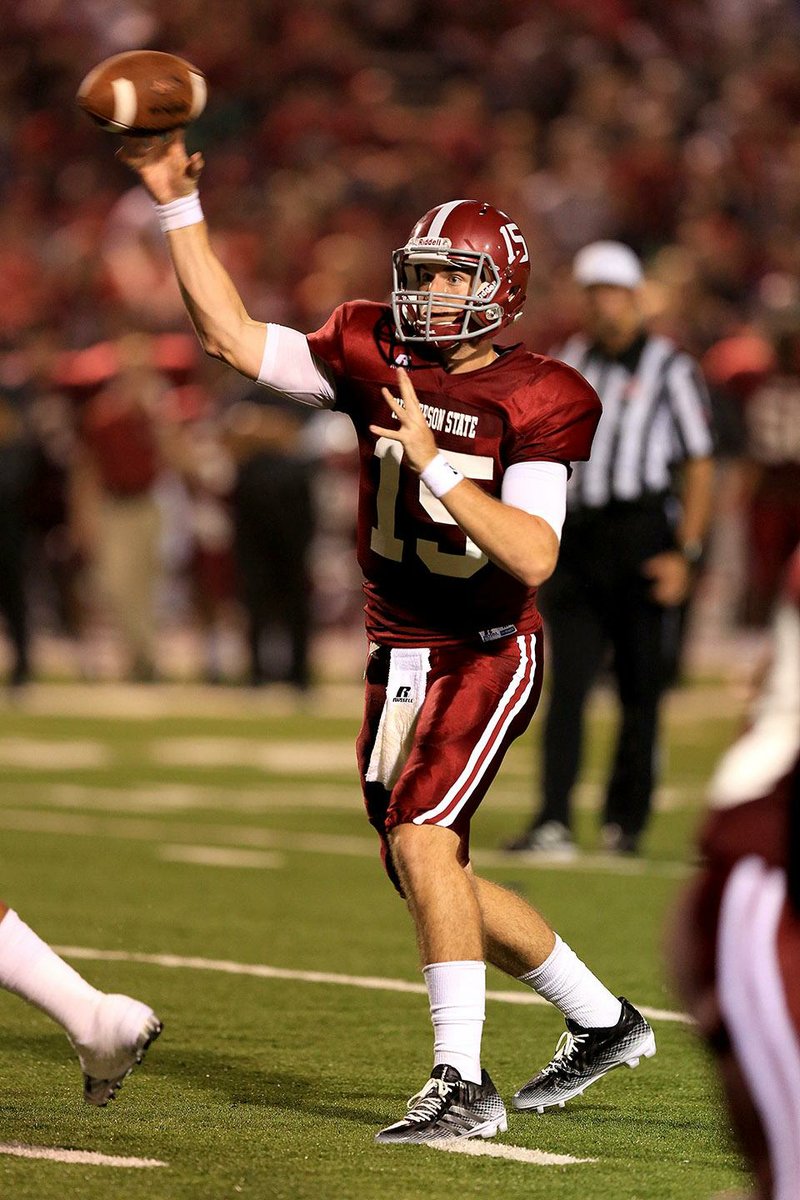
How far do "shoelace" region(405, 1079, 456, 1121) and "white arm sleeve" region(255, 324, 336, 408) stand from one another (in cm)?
127

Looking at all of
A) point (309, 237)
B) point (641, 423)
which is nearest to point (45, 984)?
point (641, 423)

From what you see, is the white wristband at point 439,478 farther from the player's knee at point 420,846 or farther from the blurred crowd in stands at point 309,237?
the blurred crowd in stands at point 309,237

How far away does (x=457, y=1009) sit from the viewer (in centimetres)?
Result: 394

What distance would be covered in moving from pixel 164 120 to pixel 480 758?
1.31 m

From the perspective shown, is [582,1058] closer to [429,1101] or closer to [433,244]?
[429,1101]

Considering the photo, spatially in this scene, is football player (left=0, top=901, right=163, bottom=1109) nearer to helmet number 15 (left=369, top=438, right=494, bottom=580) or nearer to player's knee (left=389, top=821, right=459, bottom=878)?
player's knee (left=389, top=821, right=459, bottom=878)

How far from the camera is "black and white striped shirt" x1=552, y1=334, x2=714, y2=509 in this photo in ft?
24.5

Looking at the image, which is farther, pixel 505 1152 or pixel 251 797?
pixel 251 797

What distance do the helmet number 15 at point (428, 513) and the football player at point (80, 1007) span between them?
96cm

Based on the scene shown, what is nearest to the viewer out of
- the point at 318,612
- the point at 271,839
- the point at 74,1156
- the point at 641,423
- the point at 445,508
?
the point at 74,1156

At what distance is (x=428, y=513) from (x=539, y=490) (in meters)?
0.23

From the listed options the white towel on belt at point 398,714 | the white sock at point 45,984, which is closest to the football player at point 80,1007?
the white sock at point 45,984

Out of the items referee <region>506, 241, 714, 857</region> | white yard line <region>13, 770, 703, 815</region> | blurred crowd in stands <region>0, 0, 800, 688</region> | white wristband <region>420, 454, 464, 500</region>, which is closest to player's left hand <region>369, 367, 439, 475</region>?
white wristband <region>420, 454, 464, 500</region>

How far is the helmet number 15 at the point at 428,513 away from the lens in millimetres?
4188
